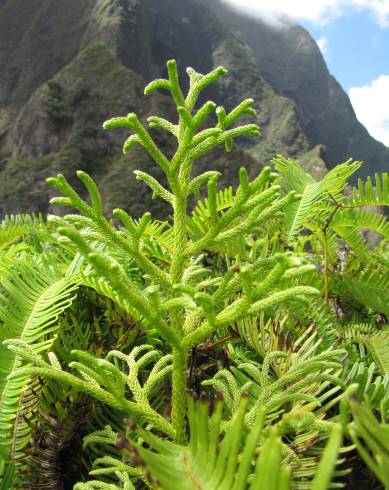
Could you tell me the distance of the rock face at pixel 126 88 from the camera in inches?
2274

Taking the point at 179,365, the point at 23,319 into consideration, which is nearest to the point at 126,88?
the point at 23,319

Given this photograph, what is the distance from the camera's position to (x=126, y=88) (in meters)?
62.9

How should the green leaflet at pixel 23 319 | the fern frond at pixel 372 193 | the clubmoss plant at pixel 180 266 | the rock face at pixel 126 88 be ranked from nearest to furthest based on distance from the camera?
the clubmoss plant at pixel 180 266
the green leaflet at pixel 23 319
the fern frond at pixel 372 193
the rock face at pixel 126 88

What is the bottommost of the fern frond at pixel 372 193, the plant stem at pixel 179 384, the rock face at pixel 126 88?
the plant stem at pixel 179 384

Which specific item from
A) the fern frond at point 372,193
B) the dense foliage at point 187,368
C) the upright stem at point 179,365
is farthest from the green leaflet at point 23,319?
the fern frond at point 372,193

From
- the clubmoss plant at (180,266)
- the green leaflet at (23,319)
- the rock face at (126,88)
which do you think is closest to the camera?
the clubmoss plant at (180,266)

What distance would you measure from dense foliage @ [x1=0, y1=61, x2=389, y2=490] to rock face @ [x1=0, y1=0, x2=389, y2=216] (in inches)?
1880

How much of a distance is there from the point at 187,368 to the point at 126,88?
221ft

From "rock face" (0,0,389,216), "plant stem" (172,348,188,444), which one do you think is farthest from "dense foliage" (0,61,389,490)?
"rock face" (0,0,389,216)

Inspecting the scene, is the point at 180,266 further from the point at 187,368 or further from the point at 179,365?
the point at 187,368

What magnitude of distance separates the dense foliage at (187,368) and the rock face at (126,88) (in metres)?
47.7

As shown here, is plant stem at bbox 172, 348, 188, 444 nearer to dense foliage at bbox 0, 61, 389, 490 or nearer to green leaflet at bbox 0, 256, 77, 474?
dense foliage at bbox 0, 61, 389, 490

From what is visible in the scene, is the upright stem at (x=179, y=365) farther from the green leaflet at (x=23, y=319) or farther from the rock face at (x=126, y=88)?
the rock face at (x=126, y=88)

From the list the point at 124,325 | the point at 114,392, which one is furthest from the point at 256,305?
the point at 124,325
